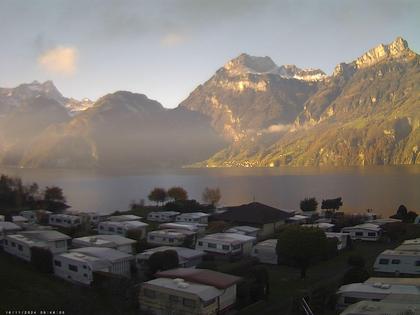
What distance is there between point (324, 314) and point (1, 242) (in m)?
26.7

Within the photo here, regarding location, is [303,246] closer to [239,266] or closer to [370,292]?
[239,266]

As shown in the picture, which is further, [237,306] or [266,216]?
[266,216]

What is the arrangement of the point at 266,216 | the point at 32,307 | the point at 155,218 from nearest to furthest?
the point at 32,307 → the point at 266,216 → the point at 155,218

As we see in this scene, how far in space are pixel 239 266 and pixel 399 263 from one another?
10541mm

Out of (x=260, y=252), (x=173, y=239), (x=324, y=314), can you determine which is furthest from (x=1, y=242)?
(x=324, y=314)

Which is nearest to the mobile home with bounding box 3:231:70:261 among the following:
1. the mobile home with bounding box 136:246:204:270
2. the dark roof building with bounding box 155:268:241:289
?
the mobile home with bounding box 136:246:204:270

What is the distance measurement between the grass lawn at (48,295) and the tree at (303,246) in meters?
11.4

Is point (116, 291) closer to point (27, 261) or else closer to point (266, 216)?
point (27, 261)

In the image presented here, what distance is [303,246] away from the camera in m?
29.2

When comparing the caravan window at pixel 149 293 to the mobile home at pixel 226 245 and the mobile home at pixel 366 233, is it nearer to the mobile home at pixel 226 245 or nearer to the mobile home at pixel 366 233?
the mobile home at pixel 226 245

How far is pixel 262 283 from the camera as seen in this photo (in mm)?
25391

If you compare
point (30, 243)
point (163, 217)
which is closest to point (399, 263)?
point (30, 243)

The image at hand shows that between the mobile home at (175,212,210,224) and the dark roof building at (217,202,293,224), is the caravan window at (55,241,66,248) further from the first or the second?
the mobile home at (175,212,210,224)

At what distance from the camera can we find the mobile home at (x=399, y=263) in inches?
1145
